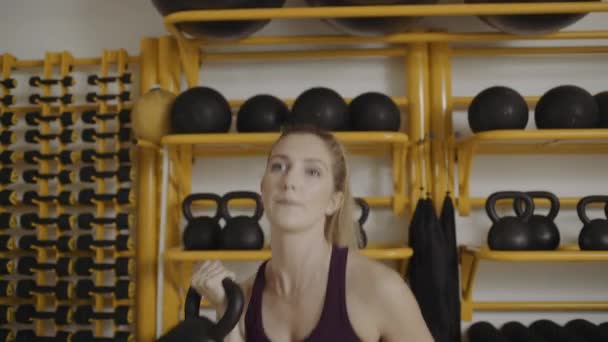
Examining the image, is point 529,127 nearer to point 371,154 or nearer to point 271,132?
point 371,154

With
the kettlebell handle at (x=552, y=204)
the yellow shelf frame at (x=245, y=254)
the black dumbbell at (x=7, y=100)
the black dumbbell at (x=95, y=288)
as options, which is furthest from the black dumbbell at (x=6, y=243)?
the kettlebell handle at (x=552, y=204)

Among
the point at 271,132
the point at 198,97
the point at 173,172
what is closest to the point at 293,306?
the point at 271,132

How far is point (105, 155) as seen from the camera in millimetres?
2266

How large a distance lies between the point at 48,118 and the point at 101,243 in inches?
23.5

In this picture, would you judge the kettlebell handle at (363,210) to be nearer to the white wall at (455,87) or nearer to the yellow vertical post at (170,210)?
the white wall at (455,87)

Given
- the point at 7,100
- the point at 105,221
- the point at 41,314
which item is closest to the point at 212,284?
the point at 105,221

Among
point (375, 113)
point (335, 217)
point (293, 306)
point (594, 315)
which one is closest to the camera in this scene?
point (293, 306)

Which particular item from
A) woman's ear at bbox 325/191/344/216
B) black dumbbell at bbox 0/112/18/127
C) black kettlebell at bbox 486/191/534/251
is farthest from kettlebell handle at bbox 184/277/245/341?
black dumbbell at bbox 0/112/18/127

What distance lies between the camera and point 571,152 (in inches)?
88.6

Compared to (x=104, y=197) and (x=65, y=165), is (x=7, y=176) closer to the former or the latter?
(x=65, y=165)

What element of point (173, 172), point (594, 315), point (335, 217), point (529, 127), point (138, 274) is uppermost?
point (529, 127)

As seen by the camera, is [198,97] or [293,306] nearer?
[293,306]

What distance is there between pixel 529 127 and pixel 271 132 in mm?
1128

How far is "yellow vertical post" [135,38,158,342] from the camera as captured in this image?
225 centimetres
